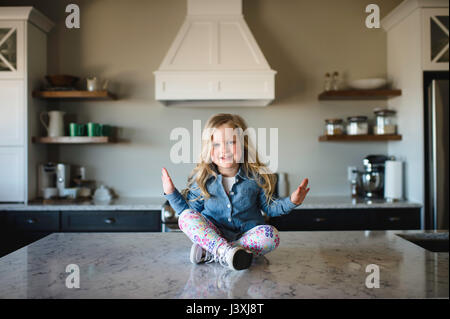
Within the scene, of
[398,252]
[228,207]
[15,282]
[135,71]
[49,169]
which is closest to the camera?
[15,282]

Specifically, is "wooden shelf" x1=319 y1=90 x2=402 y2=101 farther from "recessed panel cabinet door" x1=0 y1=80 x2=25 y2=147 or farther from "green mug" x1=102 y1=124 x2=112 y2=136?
"recessed panel cabinet door" x1=0 y1=80 x2=25 y2=147

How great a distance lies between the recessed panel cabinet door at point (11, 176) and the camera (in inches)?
103

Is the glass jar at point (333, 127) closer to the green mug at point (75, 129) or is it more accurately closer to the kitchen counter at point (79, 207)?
the kitchen counter at point (79, 207)

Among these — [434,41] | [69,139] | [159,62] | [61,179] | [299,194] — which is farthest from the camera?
[159,62]

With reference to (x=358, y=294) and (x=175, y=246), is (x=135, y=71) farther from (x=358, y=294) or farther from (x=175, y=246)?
(x=358, y=294)

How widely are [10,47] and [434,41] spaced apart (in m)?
2.77

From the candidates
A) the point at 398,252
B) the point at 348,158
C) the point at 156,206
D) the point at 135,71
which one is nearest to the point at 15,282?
the point at 398,252

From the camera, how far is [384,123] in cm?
281

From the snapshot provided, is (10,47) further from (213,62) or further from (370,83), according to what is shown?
(370,83)

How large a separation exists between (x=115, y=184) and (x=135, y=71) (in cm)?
89

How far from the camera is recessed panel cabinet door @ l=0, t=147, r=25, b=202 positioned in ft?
8.55

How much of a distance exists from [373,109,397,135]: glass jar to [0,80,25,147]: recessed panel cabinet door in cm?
249

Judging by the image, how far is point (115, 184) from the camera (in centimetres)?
301

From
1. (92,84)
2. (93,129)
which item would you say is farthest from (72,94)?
(93,129)
